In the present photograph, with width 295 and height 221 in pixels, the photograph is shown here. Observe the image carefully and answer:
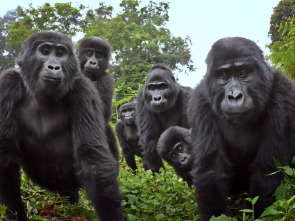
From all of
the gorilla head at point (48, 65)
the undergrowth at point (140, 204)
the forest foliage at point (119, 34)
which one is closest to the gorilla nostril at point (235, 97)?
the undergrowth at point (140, 204)

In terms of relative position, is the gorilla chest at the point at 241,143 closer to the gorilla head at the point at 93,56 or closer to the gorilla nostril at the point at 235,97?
the gorilla nostril at the point at 235,97

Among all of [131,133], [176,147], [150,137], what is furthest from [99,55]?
[131,133]

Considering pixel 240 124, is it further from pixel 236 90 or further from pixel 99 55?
pixel 99 55

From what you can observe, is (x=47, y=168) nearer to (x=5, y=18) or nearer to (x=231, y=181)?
(x=231, y=181)

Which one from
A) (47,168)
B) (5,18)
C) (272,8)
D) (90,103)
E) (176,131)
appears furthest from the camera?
(5,18)

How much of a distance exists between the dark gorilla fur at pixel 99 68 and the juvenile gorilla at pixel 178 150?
0.83 meters

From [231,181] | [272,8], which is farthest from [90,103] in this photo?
[272,8]

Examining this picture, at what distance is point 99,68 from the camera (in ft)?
20.3

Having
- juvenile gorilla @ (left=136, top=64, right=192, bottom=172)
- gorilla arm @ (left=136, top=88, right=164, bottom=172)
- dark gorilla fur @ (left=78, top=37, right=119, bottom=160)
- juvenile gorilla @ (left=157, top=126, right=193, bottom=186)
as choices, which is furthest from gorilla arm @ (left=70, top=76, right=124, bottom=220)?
gorilla arm @ (left=136, top=88, right=164, bottom=172)

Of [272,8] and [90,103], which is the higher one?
[272,8]

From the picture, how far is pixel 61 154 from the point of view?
12.4 ft

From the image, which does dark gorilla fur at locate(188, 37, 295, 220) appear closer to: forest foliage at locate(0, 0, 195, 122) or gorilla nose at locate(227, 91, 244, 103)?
gorilla nose at locate(227, 91, 244, 103)

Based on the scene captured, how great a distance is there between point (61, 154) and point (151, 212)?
3.36 ft

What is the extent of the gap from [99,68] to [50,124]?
2.65 m
